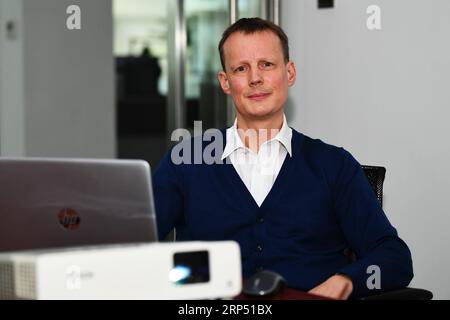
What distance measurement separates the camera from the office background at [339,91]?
3.46m

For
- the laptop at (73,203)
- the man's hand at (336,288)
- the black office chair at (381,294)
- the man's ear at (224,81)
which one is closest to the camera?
the laptop at (73,203)

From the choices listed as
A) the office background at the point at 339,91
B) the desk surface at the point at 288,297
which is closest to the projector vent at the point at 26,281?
the desk surface at the point at 288,297

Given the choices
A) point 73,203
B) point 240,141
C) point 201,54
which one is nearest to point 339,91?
point 240,141

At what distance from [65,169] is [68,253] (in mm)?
253

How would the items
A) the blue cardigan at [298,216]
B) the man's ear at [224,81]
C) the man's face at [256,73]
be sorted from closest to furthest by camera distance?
the blue cardigan at [298,216] < the man's face at [256,73] < the man's ear at [224,81]

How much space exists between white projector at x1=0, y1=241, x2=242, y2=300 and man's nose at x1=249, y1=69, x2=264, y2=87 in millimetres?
862

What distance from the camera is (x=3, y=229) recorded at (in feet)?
4.44

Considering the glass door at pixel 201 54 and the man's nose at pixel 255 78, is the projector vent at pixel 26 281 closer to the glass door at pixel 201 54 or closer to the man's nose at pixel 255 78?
the man's nose at pixel 255 78

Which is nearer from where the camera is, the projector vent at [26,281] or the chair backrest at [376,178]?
the projector vent at [26,281]

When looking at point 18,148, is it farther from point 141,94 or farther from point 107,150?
point 141,94

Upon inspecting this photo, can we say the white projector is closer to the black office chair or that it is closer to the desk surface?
the desk surface

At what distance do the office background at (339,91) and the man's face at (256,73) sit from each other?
149 cm

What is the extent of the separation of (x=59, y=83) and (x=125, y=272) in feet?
11.1

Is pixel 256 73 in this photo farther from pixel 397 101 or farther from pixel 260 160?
pixel 397 101
